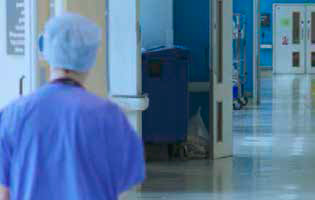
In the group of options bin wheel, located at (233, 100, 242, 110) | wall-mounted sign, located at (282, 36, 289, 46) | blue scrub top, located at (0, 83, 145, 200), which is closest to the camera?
blue scrub top, located at (0, 83, 145, 200)

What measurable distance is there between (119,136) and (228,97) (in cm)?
662

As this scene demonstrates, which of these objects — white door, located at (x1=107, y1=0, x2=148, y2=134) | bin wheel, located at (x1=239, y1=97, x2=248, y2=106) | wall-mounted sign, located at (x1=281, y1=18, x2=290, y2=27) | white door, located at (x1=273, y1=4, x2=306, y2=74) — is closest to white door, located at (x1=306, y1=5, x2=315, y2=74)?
white door, located at (x1=273, y1=4, x2=306, y2=74)

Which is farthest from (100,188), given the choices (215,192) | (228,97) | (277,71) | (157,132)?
(277,71)

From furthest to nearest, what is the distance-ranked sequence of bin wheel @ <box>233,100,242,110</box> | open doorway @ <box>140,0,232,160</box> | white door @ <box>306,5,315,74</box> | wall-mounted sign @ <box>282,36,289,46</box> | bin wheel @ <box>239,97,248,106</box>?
wall-mounted sign @ <box>282,36,289,46</box> → white door @ <box>306,5,315,74</box> → bin wheel @ <box>239,97,248,106</box> → bin wheel @ <box>233,100,242,110</box> → open doorway @ <box>140,0,232,160</box>

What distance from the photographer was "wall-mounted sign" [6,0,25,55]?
5355 millimetres

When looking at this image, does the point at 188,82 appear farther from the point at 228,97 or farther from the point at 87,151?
the point at 87,151

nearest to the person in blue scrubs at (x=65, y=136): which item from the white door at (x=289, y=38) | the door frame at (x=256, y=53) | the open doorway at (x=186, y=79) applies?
the open doorway at (x=186, y=79)

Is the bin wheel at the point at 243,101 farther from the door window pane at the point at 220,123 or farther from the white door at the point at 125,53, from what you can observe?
the white door at the point at 125,53

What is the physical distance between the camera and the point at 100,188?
9.27 feet

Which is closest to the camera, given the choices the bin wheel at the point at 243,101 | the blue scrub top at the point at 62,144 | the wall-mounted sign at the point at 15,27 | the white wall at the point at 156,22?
the blue scrub top at the point at 62,144

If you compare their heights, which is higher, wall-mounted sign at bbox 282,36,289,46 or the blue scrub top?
wall-mounted sign at bbox 282,36,289,46

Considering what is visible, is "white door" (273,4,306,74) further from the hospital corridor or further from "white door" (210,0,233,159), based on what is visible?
"white door" (210,0,233,159)

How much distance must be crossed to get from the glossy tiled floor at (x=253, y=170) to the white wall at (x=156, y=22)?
1.48m

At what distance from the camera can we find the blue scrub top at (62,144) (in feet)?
9.06
